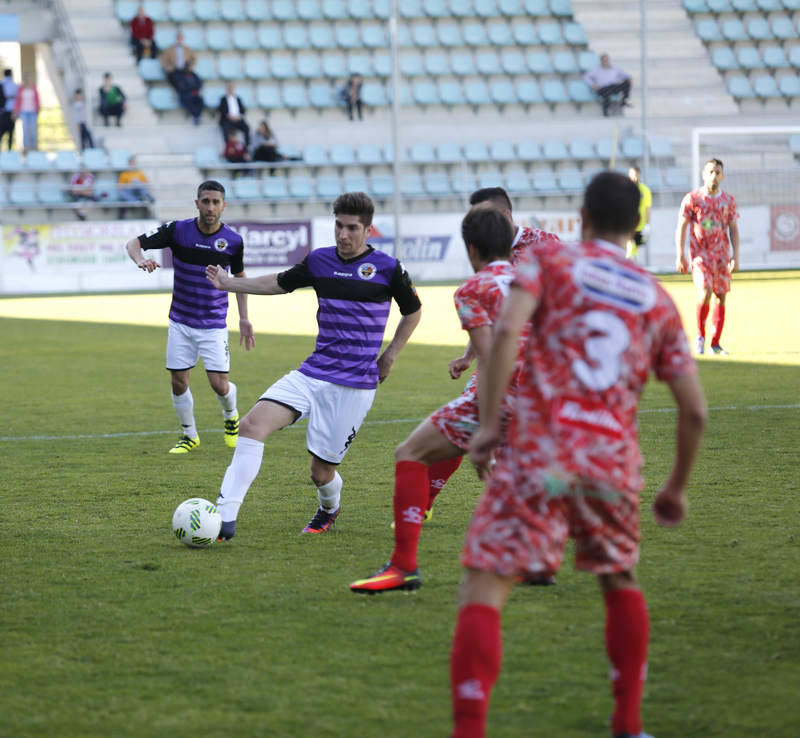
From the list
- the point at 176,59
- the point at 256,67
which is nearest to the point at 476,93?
the point at 256,67

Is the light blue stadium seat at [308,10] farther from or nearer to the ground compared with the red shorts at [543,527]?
farther from the ground

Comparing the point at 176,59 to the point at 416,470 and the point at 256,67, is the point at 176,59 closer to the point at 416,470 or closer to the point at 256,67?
the point at 256,67

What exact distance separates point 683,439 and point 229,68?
99.5ft

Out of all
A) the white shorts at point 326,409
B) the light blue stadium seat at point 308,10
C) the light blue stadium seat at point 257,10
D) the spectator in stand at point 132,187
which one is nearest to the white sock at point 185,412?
the white shorts at point 326,409

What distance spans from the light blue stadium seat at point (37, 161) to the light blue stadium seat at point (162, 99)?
344 centimetres

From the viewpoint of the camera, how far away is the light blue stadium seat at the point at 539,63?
3384 cm

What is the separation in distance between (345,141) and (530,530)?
2941cm

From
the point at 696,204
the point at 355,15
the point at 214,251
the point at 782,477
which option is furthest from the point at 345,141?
the point at 782,477

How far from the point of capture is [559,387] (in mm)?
3189

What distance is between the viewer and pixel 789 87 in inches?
1344

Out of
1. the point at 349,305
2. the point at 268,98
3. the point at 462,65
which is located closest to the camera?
the point at 349,305

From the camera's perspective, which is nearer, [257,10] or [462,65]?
[257,10]

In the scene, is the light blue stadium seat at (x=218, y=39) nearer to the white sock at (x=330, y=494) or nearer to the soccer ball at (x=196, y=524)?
the white sock at (x=330, y=494)

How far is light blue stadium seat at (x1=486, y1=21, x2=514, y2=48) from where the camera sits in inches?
1351
